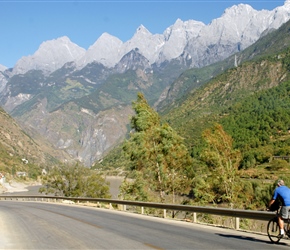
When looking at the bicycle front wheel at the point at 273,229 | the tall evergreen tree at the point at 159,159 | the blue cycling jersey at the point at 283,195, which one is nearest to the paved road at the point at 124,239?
the bicycle front wheel at the point at 273,229

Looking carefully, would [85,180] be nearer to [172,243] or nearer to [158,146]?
[158,146]

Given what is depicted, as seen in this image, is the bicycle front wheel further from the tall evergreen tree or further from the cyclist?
the tall evergreen tree

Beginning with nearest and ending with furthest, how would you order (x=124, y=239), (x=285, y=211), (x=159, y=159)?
1. (x=285, y=211)
2. (x=124, y=239)
3. (x=159, y=159)

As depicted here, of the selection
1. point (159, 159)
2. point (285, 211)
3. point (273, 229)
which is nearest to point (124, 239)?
point (273, 229)

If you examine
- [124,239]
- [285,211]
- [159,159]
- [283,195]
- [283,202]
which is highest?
[159,159]

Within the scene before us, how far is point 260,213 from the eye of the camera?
14.8m

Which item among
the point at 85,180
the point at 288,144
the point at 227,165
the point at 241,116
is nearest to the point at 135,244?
the point at 227,165

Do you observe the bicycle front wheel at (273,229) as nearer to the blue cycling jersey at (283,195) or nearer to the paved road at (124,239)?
the paved road at (124,239)

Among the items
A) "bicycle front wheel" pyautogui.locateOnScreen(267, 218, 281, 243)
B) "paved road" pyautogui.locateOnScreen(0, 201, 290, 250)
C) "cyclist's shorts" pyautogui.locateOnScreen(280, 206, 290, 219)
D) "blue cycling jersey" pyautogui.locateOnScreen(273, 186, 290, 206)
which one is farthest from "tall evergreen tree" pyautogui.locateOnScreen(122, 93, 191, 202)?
"cyclist's shorts" pyautogui.locateOnScreen(280, 206, 290, 219)

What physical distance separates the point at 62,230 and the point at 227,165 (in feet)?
83.3

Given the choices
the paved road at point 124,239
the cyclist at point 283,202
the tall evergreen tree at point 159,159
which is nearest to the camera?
the cyclist at point 283,202

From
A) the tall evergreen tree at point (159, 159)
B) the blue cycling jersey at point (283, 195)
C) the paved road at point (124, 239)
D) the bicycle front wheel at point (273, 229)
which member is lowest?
the paved road at point (124, 239)

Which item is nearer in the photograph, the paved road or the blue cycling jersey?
the blue cycling jersey

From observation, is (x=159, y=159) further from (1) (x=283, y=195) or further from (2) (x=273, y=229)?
(1) (x=283, y=195)
